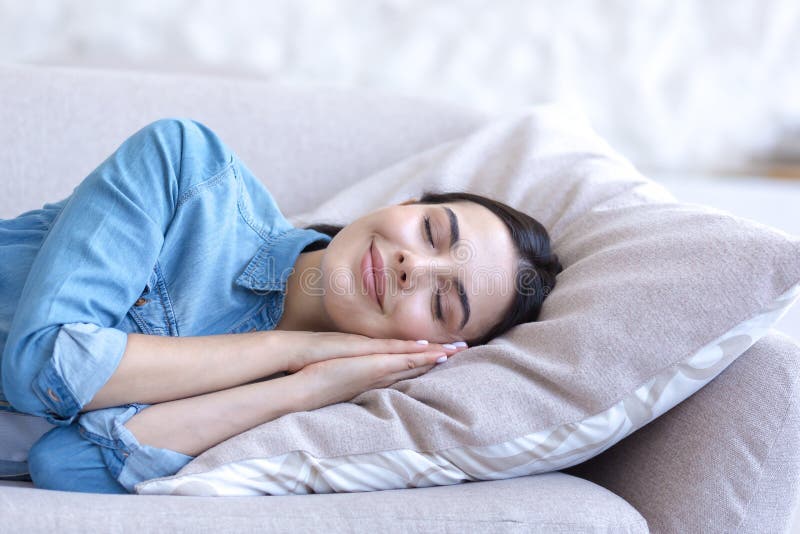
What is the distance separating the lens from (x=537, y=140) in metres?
1.76

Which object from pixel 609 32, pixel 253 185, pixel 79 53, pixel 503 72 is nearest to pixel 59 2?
pixel 79 53

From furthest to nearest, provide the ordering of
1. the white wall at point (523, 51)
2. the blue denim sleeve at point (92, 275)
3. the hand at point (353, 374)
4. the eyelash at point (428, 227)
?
the white wall at point (523, 51)
the eyelash at point (428, 227)
the hand at point (353, 374)
the blue denim sleeve at point (92, 275)

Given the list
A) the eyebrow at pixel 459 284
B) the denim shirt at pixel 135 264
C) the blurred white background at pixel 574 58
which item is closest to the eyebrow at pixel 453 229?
the eyebrow at pixel 459 284

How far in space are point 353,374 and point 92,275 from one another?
0.42m

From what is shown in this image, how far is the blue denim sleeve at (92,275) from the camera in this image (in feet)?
3.37

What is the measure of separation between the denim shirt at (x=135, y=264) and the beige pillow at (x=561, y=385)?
0.21m

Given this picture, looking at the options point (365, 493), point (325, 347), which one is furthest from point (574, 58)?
point (365, 493)

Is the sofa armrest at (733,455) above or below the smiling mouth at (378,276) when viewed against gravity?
below

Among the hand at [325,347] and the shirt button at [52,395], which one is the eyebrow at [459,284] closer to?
the hand at [325,347]

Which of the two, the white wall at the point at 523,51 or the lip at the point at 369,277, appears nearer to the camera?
the lip at the point at 369,277

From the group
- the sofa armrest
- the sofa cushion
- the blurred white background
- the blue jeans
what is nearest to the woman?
the blue jeans

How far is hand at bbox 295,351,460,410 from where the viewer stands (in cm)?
121

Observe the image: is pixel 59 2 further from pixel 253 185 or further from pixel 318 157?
pixel 253 185

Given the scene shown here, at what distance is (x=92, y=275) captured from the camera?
1078mm
